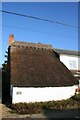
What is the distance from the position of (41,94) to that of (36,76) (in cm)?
256

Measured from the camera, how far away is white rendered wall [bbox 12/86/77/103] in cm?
2866

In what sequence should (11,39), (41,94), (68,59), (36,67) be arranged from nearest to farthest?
(41,94) < (36,67) < (68,59) < (11,39)

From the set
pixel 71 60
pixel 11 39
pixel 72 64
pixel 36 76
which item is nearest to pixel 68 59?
pixel 71 60

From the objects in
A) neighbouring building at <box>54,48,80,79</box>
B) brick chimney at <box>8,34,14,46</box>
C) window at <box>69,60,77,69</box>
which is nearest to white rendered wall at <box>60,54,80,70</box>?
neighbouring building at <box>54,48,80,79</box>

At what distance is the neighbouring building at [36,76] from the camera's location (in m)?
29.1

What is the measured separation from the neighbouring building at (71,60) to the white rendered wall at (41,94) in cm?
697

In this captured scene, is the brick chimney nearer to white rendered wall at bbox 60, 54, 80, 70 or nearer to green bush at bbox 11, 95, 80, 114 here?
white rendered wall at bbox 60, 54, 80, 70

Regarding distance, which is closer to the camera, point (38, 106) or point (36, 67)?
point (38, 106)

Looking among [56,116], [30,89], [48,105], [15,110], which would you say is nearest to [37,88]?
[30,89]

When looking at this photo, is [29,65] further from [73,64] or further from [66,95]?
[73,64]

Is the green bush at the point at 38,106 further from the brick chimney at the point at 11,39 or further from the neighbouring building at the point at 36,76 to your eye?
the brick chimney at the point at 11,39

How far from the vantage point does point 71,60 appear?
40094 mm

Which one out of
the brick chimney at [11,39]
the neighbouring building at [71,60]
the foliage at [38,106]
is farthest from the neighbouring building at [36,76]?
the brick chimney at [11,39]

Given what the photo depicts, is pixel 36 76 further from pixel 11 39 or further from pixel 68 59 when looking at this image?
pixel 11 39
